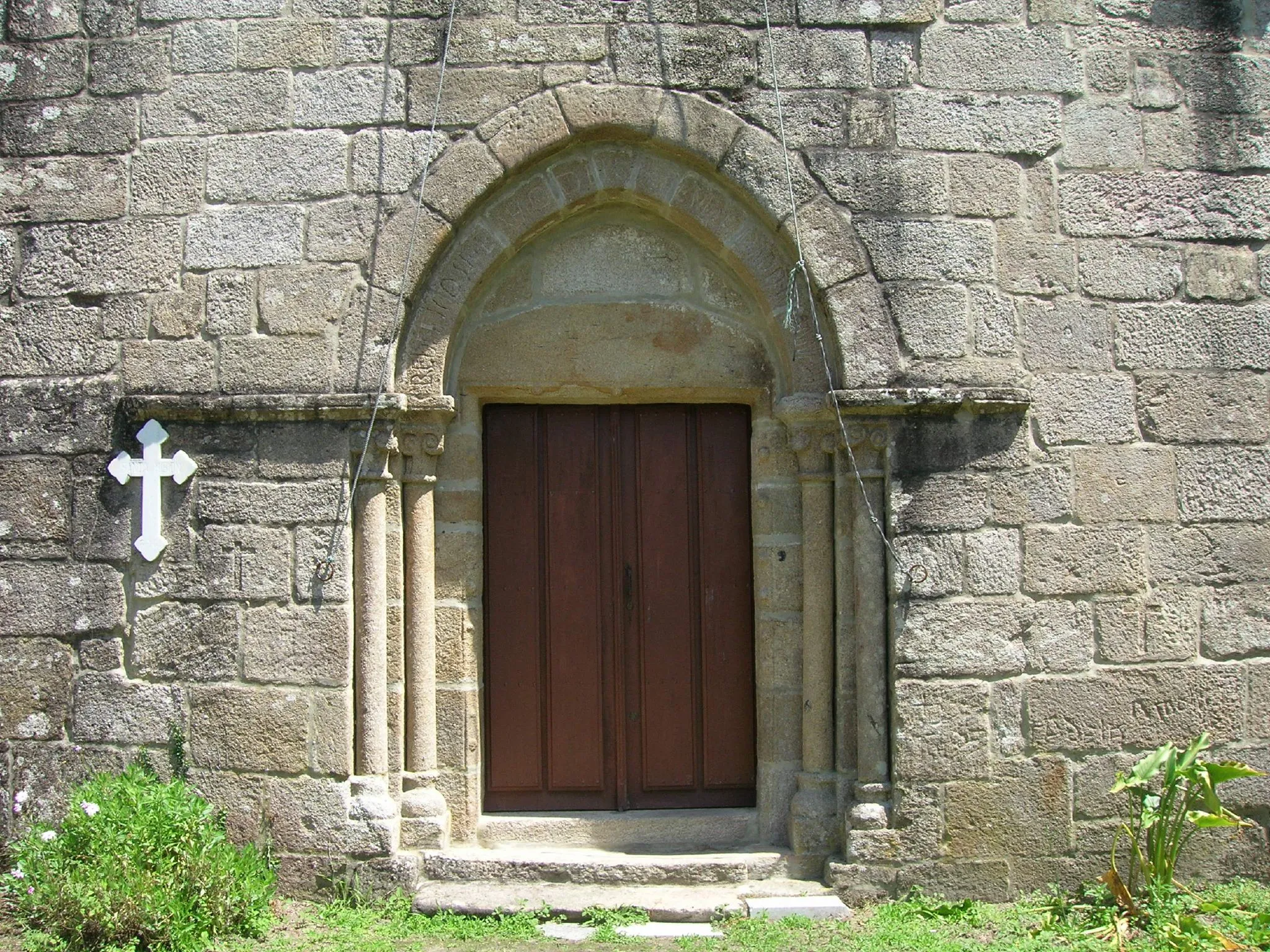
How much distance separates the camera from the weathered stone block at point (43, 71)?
14.2 ft

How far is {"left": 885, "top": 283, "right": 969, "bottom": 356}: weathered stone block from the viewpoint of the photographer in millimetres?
4199

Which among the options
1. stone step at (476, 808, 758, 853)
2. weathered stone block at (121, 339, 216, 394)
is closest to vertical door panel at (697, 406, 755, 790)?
stone step at (476, 808, 758, 853)

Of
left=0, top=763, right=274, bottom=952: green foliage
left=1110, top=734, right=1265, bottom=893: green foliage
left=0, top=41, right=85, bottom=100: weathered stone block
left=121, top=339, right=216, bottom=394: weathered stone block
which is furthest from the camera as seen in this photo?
left=0, top=41, right=85, bottom=100: weathered stone block

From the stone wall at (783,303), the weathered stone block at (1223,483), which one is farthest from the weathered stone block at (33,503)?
the weathered stone block at (1223,483)

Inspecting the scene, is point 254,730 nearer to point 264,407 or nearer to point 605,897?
point 264,407

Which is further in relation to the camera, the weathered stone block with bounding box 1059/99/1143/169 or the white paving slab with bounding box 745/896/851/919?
the weathered stone block with bounding box 1059/99/1143/169

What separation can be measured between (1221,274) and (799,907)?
9.45 ft

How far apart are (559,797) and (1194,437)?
2.85 m

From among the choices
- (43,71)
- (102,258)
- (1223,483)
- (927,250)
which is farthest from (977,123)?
(43,71)

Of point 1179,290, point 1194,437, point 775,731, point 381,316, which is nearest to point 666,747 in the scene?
point 775,731

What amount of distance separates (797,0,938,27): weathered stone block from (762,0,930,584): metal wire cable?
0.17m

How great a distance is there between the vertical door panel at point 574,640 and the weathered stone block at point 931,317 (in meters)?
1.38

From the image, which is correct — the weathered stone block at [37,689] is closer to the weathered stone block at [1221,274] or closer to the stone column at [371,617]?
the stone column at [371,617]

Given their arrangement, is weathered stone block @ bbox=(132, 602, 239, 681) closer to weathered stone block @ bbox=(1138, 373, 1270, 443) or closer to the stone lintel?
the stone lintel
